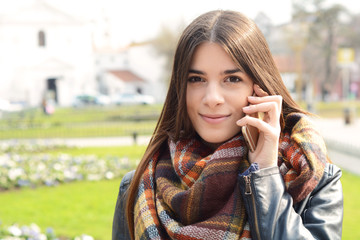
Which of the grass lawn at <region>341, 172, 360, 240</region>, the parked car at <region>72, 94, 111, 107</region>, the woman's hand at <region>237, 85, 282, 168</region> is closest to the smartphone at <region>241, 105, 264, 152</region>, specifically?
the woman's hand at <region>237, 85, 282, 168</region>

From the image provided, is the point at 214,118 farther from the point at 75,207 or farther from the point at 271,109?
the point at 75,207

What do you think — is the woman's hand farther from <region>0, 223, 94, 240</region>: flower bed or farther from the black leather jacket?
<region>0, 223, 94, 240</region>: flower bed

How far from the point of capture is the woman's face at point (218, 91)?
5.48 ft

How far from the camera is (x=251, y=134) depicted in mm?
1575

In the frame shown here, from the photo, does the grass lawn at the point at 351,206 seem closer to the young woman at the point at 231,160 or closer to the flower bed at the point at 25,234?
the flower bed at the point at 25,234

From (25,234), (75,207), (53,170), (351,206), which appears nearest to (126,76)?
(53,170)

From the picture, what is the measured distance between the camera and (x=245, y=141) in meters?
1.62

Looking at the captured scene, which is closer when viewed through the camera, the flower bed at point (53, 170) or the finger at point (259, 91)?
the finger at point (259, 91)

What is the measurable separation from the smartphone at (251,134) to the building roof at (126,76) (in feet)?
165

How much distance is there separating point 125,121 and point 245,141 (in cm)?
2129

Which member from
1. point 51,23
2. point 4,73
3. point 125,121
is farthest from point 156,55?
point 125,121

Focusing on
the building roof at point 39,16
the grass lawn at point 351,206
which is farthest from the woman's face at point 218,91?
the building roof at point 39,16

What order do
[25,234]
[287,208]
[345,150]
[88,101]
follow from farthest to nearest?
[88,101] < [345,150] < [25,234] < [287,208]

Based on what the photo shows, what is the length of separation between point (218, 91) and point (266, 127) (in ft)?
0.78
